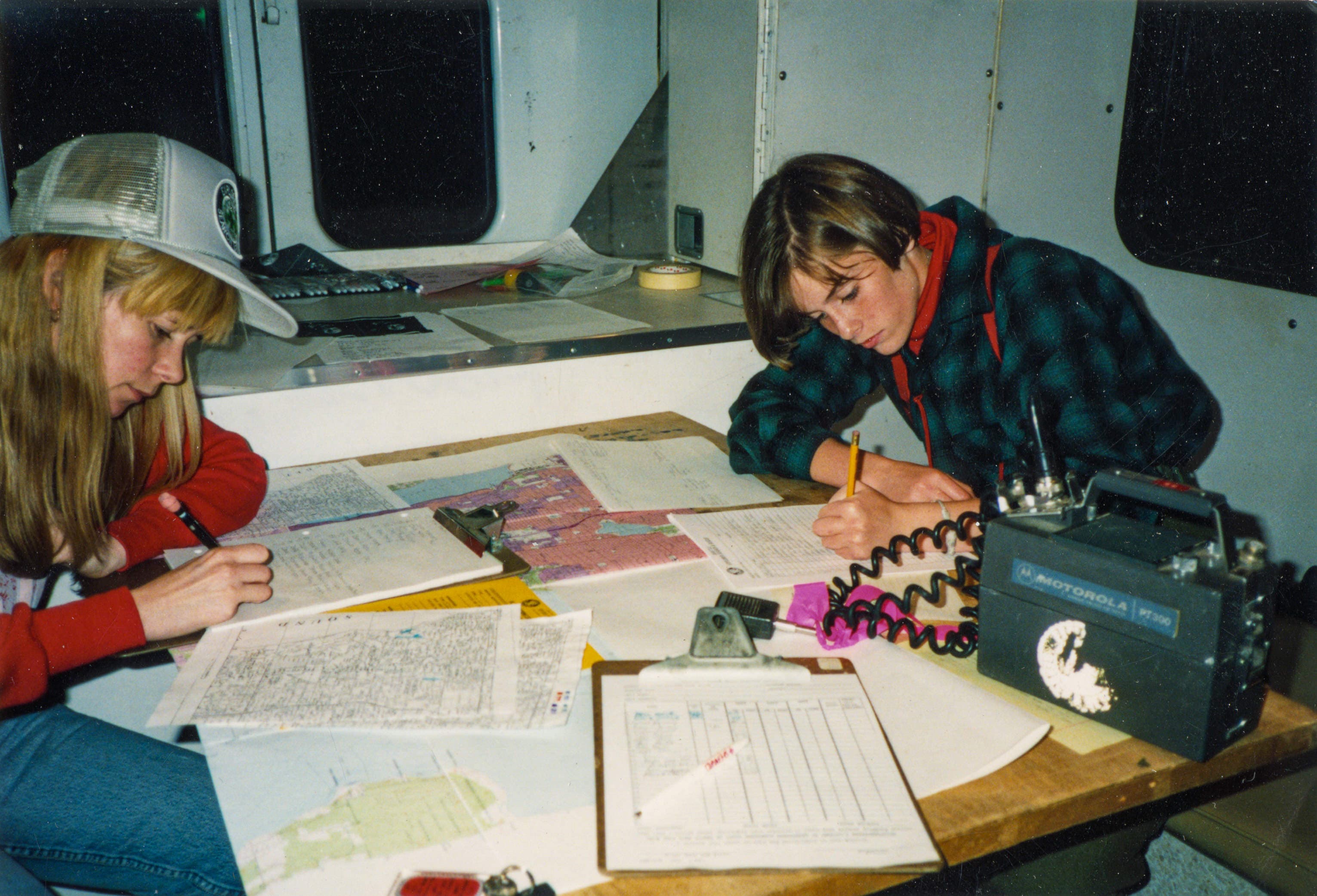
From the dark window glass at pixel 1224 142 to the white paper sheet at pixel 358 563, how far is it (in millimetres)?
1386

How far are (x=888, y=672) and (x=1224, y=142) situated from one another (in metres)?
1.26

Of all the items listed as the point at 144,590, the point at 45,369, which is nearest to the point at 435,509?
the point at 144,590

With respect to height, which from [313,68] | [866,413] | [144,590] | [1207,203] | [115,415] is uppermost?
[313,68]

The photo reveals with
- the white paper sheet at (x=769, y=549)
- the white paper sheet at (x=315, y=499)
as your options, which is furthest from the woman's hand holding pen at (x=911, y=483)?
the white paper sheet at (x=315, y=499)

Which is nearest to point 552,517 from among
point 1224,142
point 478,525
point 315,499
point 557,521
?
point 557,521

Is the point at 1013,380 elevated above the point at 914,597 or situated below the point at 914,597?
above

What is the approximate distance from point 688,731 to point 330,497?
79 centimetres

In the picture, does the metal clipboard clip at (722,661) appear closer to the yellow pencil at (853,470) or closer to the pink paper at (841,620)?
A: the pink paper at (841,620)

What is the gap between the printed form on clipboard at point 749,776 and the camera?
66 centimetres

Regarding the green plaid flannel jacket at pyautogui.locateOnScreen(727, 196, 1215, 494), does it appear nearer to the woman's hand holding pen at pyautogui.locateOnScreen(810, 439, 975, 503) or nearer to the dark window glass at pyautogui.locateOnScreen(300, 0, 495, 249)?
the woman's hand holding pen at pyautogui.locateOnScreen(810, 439, 975, 503)

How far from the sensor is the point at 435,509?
4.24 feet

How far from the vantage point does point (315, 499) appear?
4.54 ft

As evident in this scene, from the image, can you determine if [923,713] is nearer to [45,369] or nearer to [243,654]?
[243,654]

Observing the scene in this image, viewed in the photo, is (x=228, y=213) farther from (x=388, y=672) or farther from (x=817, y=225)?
(x=817, y=225)
